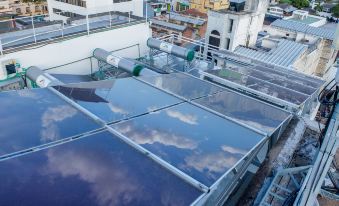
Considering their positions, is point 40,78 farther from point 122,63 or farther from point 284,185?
point 284,185

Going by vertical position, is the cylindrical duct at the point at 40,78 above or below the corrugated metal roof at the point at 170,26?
above

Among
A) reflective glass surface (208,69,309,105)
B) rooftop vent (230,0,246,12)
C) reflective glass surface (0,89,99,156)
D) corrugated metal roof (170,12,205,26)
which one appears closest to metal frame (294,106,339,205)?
reflective glass surface (208,69,309,105)

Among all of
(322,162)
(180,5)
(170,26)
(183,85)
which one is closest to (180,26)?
(170,26)

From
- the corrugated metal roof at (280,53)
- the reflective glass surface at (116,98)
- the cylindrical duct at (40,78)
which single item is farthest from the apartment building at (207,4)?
the reflective glass surface at (116,98)

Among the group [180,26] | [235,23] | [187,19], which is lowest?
[180,26]

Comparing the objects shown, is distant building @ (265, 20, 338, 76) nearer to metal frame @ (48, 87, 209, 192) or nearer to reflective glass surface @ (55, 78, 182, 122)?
reflective glass surface @ (55, 78, 182, 122)

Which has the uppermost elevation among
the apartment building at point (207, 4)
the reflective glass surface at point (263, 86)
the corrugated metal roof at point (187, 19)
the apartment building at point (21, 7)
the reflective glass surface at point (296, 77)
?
the reflective glass surface at point (263, 86)

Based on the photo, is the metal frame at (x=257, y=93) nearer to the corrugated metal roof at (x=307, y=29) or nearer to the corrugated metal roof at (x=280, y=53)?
the corrugated metal roof at (x=280, y=53)
